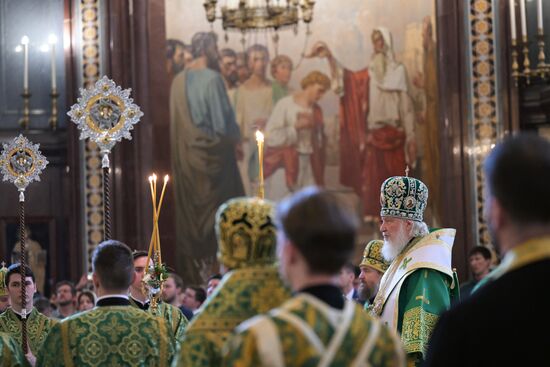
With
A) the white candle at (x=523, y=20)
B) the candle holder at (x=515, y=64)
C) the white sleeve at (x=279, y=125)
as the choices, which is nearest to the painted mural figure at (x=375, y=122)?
the white sleeve at (x=279, y=125)

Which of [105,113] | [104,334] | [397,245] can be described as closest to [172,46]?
[105,113]

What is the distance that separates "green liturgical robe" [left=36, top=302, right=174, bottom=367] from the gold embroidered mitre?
1.20m

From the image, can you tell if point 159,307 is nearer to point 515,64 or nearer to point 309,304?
point 309,304

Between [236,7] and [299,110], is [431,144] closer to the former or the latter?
[299,110]

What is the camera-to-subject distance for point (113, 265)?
204 inches

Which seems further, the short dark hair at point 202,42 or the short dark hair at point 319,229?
the short dark hair at point 202,42

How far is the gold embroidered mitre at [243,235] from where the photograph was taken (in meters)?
4.21

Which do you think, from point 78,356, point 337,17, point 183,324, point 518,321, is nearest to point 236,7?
point 337,17

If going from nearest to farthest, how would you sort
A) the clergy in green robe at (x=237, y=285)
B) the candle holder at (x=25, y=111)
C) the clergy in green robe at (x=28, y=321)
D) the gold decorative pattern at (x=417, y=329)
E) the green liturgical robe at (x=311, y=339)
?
the green liturgical robe at (x=311, y=339) → the clergy in green robe at (x=237, y=285) → the gold decorative pattern at (x=417, y=329) → the clergy in green robe at (x=28, y=321) → the candle holder at (x=25, y=111)

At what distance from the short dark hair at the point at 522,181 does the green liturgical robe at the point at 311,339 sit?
48cm

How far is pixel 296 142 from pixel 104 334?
9569 millimetres

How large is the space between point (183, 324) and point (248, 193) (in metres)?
7.14

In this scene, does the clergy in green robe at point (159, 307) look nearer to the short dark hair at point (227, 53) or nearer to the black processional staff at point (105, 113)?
the black processional staff at point (105, 113)

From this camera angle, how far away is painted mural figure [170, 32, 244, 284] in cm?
1434
